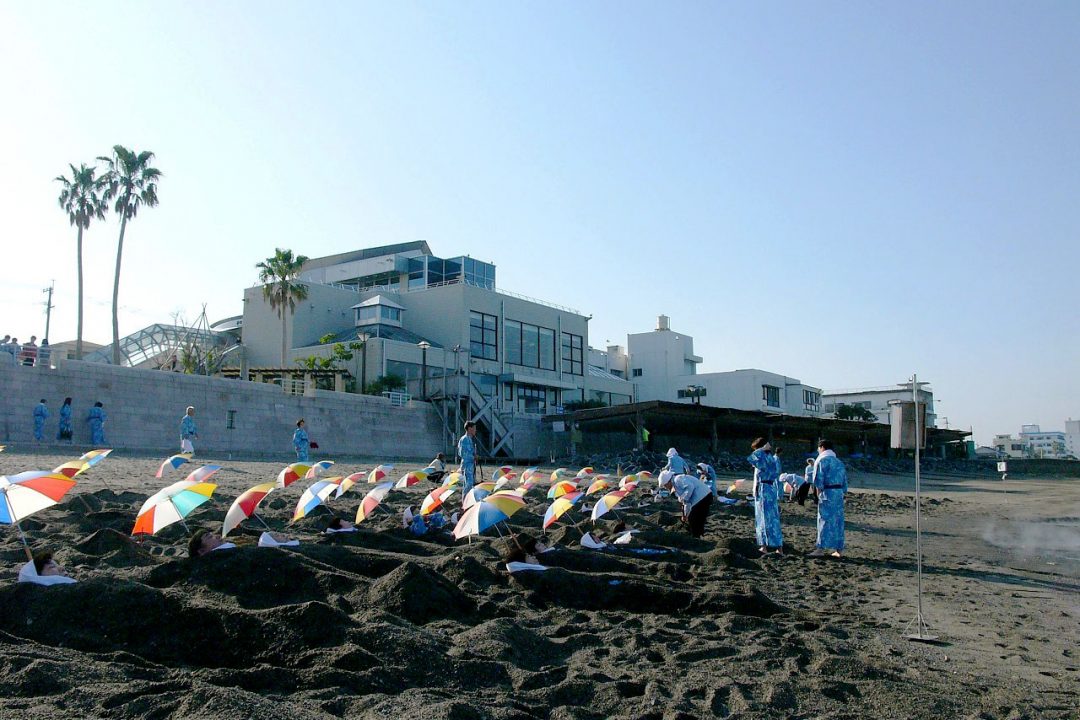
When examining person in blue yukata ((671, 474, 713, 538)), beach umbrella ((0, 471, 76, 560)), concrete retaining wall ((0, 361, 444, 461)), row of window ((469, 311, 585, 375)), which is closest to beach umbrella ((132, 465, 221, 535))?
beach umbrella ((0, 471, 76, 560))

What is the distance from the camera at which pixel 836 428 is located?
47844 millimetres

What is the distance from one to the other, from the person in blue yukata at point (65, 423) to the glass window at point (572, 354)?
3395cm

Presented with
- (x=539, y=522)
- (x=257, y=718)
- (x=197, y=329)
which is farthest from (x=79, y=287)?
(x=257, y=718)

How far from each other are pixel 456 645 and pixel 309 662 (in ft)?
3.69

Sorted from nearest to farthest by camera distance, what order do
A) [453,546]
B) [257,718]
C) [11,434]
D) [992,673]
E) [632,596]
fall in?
[257,718] → [992,673] → [632,596] → [453,546] → [11,434]

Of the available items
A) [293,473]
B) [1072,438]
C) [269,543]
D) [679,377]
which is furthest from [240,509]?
[1072,438]

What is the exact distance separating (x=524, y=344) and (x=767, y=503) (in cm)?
Answer: 3928

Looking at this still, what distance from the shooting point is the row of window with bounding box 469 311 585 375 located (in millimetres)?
47812

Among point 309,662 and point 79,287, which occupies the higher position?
point 79,287

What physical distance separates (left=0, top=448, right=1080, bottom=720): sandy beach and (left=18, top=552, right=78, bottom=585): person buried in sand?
0.18m

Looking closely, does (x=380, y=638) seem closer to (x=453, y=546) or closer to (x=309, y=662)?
(x=309, y=662)

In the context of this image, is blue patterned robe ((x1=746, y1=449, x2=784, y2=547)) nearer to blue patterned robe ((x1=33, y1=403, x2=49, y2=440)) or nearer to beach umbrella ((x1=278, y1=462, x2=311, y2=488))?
beach umbrella ((x1=278, y1=462, x2=311, y2=488))

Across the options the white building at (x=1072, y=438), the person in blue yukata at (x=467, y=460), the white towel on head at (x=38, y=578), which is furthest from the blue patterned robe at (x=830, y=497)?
the white building at (x=1072, y=438)

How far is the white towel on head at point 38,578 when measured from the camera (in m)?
6.68
